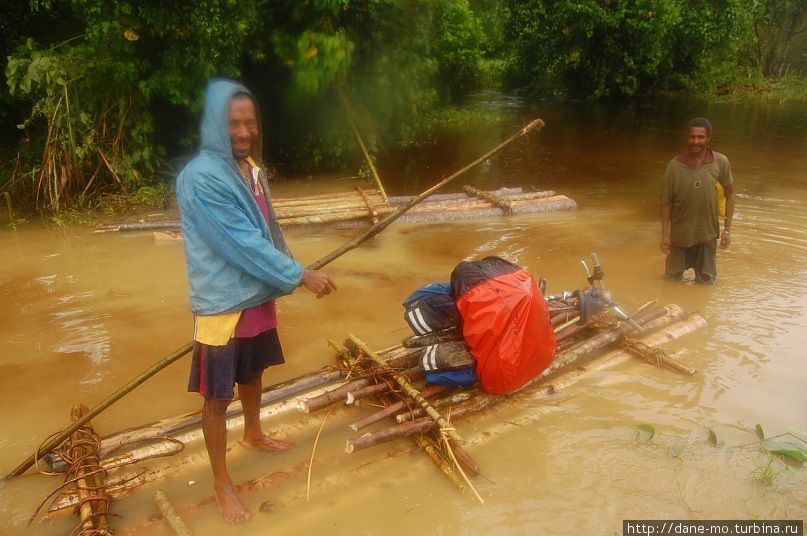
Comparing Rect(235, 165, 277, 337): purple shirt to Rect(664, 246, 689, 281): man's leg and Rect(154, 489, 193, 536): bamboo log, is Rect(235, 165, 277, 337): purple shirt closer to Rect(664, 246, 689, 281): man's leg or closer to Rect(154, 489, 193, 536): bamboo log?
Rect(154, 489, 193, 536): bamboo log

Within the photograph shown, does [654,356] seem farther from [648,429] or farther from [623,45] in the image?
[623,45]

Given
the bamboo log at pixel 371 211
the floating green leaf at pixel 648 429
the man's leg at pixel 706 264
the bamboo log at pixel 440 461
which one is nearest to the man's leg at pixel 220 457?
the bamboo log at pixel 440 461

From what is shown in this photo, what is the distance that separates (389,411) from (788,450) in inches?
81.5

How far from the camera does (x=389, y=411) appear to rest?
3.39 m

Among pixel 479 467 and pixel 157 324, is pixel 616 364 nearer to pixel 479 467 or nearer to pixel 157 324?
pixel 479 467

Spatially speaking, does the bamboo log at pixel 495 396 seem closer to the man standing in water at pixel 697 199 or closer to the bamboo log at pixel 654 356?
the bamboo log at pixel 654 356

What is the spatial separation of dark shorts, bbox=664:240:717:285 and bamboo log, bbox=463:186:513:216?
253 cm

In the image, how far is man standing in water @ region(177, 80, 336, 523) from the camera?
2.55m

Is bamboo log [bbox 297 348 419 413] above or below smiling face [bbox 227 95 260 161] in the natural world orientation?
below

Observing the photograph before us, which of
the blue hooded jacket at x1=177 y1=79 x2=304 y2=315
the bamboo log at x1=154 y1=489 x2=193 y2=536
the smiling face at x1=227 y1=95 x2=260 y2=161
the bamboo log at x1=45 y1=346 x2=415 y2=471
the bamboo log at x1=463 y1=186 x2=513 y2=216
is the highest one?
the smiling face at x1=227 y1=95 x2=260 y2=161

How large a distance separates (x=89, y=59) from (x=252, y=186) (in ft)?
19.1

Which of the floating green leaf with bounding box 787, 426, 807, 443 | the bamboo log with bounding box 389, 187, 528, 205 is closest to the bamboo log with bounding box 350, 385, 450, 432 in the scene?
the floating green leaf with bounding box 787, 426, 807, 443

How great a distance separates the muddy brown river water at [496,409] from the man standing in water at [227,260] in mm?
640

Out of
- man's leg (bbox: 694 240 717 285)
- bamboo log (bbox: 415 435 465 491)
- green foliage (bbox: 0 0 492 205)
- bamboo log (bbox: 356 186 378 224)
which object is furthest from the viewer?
bamboo log (bbox: 356 186 378 224)
